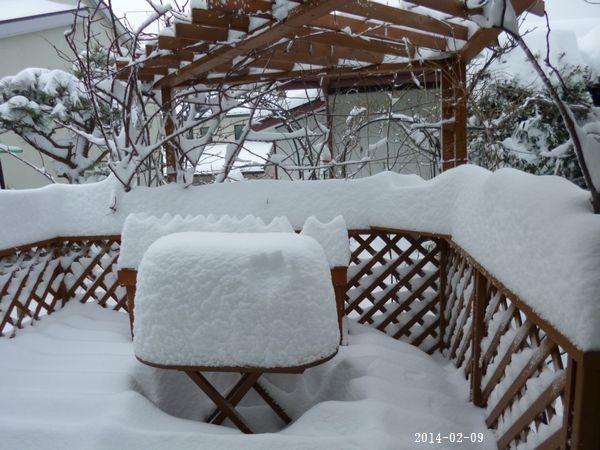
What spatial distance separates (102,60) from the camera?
755 cm

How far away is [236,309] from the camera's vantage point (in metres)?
1.96

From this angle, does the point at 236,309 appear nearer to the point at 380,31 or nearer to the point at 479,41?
the point at 380,31

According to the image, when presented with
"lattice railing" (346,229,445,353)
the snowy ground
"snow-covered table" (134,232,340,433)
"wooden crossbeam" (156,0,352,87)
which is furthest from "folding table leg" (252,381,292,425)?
"wooden crossbeam" (156,0,352,87)

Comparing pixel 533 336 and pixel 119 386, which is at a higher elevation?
pixel 533 336

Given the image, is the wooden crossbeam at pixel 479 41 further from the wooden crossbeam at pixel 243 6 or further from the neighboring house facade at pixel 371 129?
the wooden crossbeam at pixel 243 6

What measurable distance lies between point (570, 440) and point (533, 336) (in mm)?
489

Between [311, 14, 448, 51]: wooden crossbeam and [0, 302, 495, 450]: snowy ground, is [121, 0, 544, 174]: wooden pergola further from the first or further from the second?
[0, 302, 495, 450]: snowy ground

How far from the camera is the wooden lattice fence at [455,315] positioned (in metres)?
1.32

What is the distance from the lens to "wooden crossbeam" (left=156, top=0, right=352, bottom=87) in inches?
105

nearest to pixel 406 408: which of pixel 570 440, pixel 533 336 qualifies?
pixel 533 336

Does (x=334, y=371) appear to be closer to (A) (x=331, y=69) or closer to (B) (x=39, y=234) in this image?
(B) (x=39, y=234)

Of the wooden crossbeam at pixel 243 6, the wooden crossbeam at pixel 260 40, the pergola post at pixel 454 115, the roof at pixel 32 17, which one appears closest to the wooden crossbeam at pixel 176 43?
the wooden crossbeam at pixel 260 40

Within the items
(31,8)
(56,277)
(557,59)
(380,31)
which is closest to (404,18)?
(380,31)

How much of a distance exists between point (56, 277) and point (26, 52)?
25.9ft
